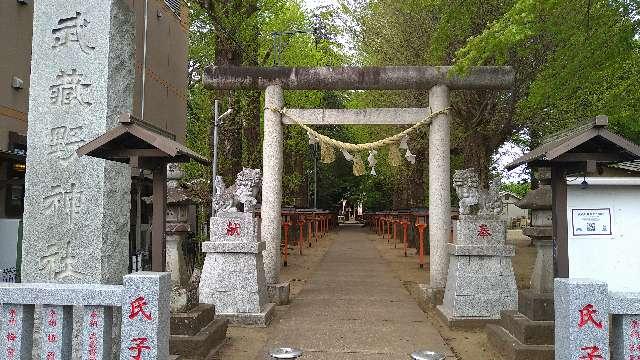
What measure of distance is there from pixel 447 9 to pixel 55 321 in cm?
1011

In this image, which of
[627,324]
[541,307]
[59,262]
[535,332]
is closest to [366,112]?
[541,307]

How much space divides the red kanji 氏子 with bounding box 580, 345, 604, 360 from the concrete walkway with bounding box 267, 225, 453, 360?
8.72 feet

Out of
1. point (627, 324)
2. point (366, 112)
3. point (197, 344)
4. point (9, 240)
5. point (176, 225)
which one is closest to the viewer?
point (627, 324)

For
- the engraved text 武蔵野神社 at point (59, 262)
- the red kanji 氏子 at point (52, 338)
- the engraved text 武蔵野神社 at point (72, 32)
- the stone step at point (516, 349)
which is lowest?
the stone step at point (516, 349)

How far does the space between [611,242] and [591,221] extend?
0.34m

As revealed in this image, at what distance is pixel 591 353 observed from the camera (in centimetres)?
409

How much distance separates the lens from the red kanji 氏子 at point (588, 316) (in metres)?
4.07

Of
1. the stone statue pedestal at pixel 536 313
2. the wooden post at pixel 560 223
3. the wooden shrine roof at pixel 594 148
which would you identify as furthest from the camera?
the stone statue pedestal at pixel 536 313

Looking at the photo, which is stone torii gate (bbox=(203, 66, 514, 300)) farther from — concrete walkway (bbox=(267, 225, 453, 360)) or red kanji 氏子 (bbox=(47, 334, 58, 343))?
red kanji 氏子 (bbox=(47, 334, 58, 343))

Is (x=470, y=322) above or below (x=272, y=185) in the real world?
below

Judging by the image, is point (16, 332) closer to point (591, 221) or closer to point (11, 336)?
point (11, 336)

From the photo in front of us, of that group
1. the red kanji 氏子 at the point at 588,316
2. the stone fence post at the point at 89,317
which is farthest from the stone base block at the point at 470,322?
the stone fence post at the point at 89,317

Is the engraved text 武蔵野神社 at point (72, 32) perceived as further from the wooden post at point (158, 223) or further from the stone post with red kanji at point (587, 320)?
the stone post with red kanji at point (587, 320)

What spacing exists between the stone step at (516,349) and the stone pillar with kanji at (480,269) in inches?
52.2
